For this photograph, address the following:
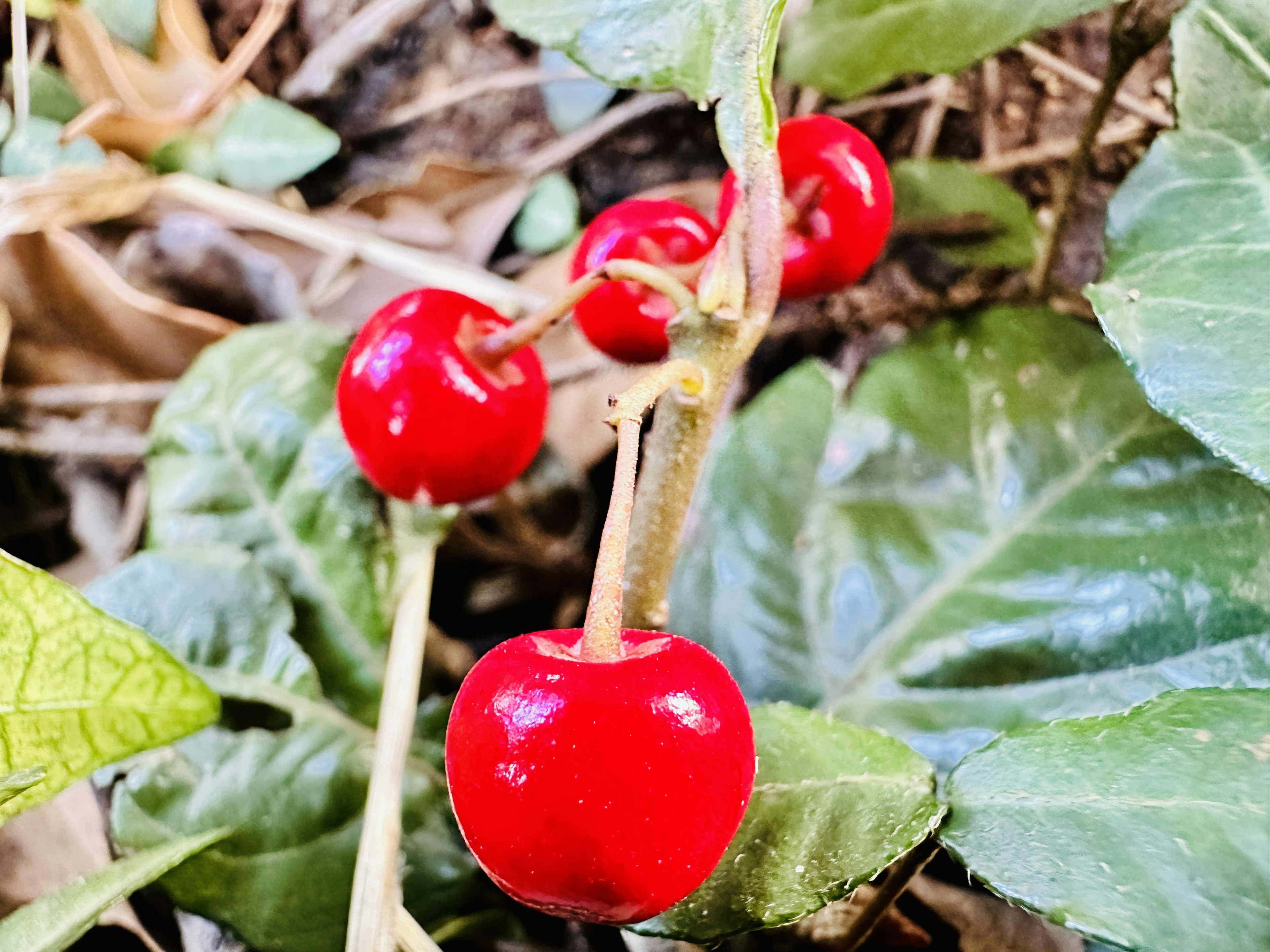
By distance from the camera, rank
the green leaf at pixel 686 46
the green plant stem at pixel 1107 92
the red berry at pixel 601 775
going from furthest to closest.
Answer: the green plant stem at pixel 1107 92 < the green leaf at pixel 686 46 < the red berry at pixel 601 775

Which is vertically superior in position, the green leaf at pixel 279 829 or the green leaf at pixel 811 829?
the green leaf at pixel 811 829

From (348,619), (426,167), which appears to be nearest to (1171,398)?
(348,619)

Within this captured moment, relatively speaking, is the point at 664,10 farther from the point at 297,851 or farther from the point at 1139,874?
the point at 297,851

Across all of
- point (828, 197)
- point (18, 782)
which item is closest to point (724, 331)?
point (828, 197)

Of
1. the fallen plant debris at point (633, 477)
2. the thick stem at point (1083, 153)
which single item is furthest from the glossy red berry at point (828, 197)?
the thick stem at point (1083, 153)

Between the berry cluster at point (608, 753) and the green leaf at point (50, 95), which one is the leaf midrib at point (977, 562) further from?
the green leaf at point (50, 95)

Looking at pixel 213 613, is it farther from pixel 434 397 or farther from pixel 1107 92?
pixel 1107 92
